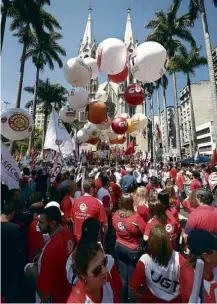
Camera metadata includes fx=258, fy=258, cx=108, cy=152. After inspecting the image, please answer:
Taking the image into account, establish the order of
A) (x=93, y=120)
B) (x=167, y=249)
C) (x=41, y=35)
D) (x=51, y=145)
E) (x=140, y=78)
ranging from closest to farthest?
(x=167, y=249) → (x=51, y=145) → (x=140, y=78) → (x=93, y=120) → (x=41, y=35)

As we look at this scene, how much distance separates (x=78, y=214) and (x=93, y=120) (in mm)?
6663

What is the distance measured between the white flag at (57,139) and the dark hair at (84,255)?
6480 millimetres

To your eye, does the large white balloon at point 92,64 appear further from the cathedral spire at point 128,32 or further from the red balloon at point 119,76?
the cathedral spire at point 128,32

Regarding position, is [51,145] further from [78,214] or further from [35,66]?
[35,66]

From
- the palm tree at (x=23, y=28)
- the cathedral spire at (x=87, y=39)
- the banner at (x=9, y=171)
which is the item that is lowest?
the banner at (x=9, y=171)

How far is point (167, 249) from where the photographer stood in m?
2.62

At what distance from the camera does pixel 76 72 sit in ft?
31.4

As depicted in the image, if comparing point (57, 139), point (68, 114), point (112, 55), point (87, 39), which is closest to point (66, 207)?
point (57, 139)

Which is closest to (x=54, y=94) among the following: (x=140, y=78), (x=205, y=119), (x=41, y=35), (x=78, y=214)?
(x=41, y=35)

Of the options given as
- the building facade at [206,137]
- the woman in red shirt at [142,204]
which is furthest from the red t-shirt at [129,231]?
the building facade at [206,137]

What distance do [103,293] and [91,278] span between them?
8.3 inches

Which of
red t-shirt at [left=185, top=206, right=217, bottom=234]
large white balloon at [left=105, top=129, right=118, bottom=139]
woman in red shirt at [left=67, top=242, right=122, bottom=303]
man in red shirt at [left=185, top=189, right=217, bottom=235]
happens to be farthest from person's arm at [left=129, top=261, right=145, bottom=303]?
large white balloon at [left=105, top=129, right=118, bottom=139]

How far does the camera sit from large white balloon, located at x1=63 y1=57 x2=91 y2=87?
9461mm

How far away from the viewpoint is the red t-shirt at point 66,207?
5.21 meters
